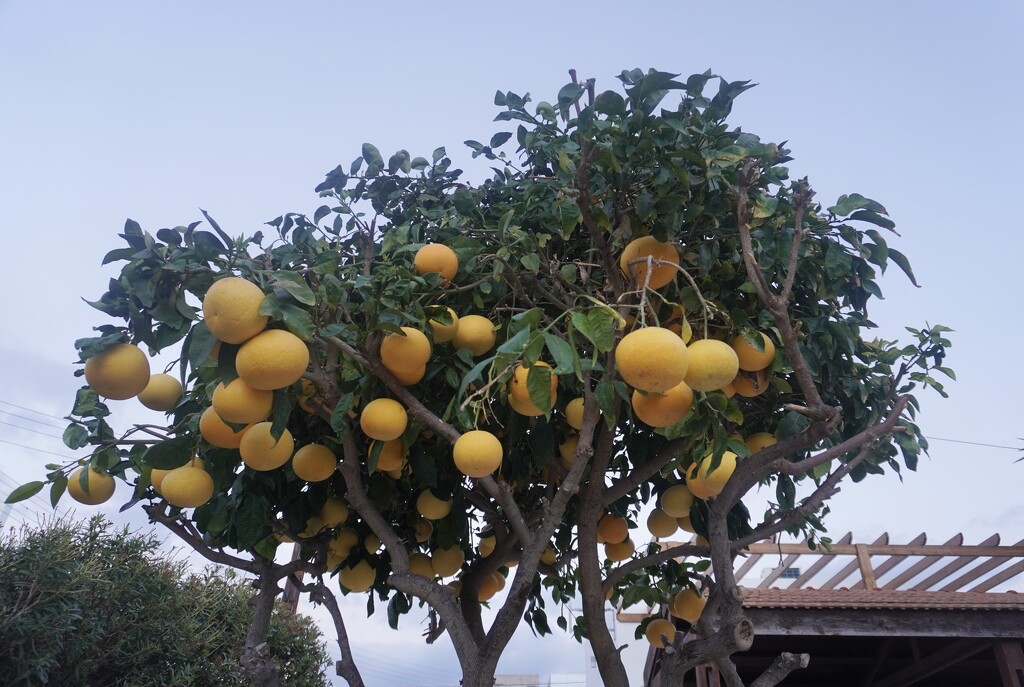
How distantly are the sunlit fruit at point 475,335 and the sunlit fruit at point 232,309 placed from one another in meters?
0.85

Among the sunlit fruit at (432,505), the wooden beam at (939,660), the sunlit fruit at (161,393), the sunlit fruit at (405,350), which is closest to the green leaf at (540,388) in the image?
the sunlit fruit at (405,350)

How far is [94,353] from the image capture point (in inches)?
75.6

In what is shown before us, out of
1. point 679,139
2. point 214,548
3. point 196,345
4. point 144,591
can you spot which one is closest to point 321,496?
point 214,548

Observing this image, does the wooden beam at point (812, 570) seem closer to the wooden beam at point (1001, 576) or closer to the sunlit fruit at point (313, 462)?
the wooden beam at point (1001, 576)

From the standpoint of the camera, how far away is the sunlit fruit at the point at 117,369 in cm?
194

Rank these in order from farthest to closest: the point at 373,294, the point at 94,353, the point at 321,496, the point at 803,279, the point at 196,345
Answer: the point at 321,496
the point at 803,279
the point at 373,294
the point at 94,353
the point at 196,345

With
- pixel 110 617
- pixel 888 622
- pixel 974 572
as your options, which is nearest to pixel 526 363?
pixel 110 617

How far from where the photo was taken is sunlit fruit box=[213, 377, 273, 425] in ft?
5.95

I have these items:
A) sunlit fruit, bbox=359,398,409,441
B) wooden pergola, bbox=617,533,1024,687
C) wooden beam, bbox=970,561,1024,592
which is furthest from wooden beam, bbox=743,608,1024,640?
sunlit fruit, bbox=359,398,409,441

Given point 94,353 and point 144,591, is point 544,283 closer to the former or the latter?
point 94,353

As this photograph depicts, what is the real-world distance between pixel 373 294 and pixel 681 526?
1.90 m

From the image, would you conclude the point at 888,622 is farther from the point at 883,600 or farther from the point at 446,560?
the point at 446,560

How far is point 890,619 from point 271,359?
503cm

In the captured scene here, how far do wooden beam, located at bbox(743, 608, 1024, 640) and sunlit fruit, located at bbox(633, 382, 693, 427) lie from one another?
355cm
